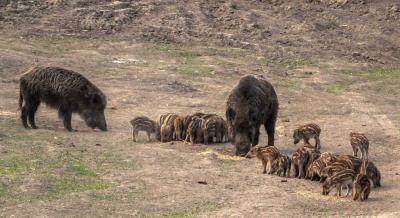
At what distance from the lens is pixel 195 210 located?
12.5m

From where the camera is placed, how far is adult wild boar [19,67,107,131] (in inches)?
727

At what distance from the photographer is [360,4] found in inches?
1435

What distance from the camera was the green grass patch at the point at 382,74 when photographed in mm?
28062

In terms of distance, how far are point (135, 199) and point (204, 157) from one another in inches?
136

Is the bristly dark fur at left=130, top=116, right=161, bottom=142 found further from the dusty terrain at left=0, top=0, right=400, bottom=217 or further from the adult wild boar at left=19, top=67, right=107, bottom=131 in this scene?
the adult wild boar at left=19, top=67, right=107, bottom=131

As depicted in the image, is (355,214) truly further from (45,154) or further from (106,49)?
(106,49)

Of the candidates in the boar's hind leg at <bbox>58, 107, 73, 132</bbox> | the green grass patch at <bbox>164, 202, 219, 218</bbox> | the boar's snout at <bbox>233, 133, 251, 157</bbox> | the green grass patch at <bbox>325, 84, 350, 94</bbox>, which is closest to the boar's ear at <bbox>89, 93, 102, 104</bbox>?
the boar's hind leg at <bbox>58, 107, 73, 132</bbox>

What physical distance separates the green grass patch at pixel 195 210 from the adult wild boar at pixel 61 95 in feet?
21.1

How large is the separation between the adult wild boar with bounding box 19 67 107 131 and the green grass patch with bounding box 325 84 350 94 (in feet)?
28.6

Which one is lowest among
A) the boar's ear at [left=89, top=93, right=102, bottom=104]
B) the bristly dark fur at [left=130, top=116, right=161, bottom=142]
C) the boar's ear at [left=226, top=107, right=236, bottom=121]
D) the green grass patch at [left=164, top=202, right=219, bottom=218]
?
the green grass patch at [left=164, top=202, right=219, bottom=218]

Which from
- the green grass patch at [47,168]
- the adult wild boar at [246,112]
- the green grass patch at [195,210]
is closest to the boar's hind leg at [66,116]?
the green grass patch at [47,168]

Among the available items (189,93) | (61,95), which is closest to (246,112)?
(61,95)

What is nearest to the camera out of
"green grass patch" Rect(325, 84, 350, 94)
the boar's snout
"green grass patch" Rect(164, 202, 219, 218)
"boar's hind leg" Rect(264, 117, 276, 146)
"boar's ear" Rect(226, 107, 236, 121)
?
"green grass patch" Rect(164, 202, 219, 218)

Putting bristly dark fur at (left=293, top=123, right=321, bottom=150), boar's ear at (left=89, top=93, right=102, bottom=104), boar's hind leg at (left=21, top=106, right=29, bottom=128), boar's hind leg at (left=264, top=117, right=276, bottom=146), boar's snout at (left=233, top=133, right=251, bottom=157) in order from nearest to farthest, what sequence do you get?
boar's snout at (left=233, top=133, right=251, bottom=157)
bristly dark fur at (left=293, top=123, right=321, bottom=150)
boar's hind leg at (left=264, top=117, right=276, bottom=146)
boar's hind leg at (left=21, top=106, right=29, bottom=128)
boar's ear at (left=89, top=93, right=102, bottom=104)
